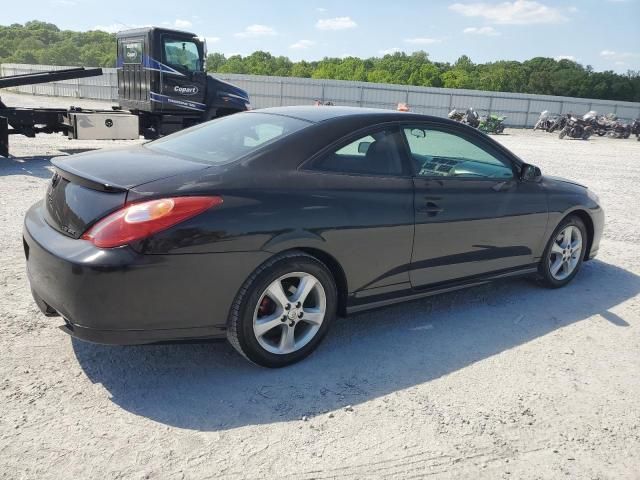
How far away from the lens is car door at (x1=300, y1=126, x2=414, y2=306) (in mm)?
3318

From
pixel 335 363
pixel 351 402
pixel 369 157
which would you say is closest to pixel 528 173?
pixel 369 157

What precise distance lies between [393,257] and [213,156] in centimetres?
132

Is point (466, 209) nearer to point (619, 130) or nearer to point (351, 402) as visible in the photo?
point (351, 402)

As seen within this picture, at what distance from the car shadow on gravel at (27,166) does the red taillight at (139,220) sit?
7.11 m

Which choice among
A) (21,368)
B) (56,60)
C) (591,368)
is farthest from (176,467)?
(56,60)

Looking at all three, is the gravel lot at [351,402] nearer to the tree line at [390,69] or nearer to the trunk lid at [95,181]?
the trunk lid at [95,181]

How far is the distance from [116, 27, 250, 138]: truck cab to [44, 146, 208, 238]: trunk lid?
9.09m

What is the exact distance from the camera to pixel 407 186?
3721mm

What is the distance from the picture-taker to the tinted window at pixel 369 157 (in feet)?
11.4

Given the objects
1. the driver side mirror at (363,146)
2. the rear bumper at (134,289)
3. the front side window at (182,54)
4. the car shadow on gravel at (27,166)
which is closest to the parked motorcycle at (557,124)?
the front side window at (182,54)

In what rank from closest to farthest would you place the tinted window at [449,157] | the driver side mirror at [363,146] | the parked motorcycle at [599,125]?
the driver side mirror at [363,146] < the tinted window at [449,157] < the parked motorcycle at [599,125]

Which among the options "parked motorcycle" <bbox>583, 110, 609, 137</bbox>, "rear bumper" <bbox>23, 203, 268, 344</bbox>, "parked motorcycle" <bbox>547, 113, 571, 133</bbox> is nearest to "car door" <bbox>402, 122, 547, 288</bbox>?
"rear bumper" <bbox>23, 203, 268, 344</bbox>

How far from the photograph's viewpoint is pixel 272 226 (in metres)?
3.03

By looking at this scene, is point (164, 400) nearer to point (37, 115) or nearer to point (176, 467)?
point (176, 467)
